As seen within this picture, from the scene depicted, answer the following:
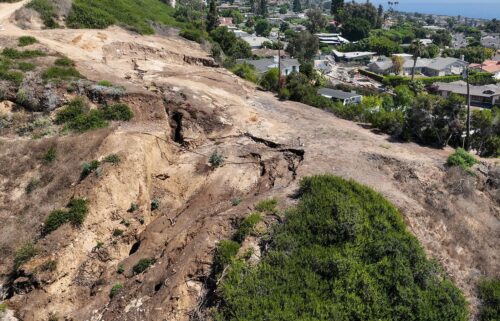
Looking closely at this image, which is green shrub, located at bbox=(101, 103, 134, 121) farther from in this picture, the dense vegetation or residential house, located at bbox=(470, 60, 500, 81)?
residential house, located at bbox=(470, 60, 500, 81)

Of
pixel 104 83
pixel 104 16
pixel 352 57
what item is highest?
pixel 104 16

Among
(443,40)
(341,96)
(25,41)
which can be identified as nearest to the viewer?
(25,41)

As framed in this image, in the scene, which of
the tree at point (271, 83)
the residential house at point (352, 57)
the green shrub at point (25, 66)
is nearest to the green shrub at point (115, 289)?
the green shrub at point (25, 66)

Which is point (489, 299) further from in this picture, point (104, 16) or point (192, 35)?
point (192, 35)

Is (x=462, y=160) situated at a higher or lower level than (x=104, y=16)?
lower

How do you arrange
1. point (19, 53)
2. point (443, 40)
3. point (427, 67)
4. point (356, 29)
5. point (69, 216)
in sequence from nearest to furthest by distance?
point (69, 216) < point (19, 53) < point (427, 67) < point (443, 40) < point (356, 29)

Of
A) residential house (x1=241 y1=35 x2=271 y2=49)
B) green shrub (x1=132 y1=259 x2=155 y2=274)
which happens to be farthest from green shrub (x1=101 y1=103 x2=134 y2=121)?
residential house (x1=241 y1=35 x2=271 y2=49)

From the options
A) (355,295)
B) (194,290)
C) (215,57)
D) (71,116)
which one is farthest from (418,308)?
(215,57)

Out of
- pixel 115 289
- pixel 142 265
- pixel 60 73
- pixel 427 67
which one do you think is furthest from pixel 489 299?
pixel 427 67

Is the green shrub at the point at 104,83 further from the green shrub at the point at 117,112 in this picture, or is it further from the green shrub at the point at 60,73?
the green shrub at the point at 117,112
